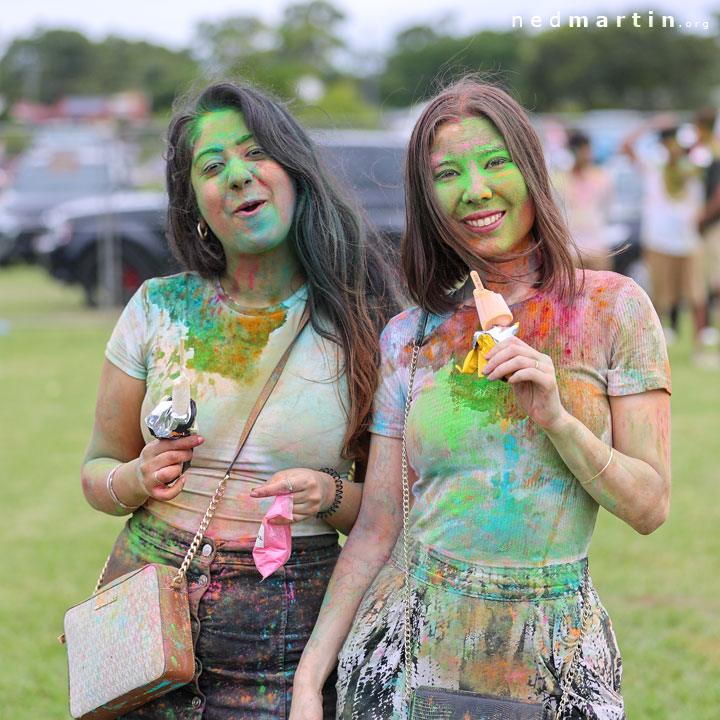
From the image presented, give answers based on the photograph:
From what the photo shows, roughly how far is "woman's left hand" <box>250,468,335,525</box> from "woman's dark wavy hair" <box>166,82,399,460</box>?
0.55ft

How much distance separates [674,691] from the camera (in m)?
3.77

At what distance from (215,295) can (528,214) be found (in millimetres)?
885

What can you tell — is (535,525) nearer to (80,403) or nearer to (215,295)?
(215,295)

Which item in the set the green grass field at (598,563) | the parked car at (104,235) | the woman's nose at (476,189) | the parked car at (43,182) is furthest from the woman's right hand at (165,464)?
the parked car at (43,182)

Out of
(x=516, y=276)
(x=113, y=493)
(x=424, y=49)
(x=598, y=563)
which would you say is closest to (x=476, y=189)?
(x=516, y=276)

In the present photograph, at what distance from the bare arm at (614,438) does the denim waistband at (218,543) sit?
31.2 inches

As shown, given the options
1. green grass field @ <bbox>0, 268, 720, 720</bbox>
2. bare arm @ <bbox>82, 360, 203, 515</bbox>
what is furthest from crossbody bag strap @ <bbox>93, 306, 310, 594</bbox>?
green grass field @ <bbox>0, 268, 720, 720</bbox>

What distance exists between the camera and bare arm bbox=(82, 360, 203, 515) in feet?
7.92

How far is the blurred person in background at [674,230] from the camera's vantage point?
10.6 m

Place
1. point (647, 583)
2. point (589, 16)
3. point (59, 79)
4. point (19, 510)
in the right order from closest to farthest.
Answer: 1. point (589, 16)
2. point (647, 583)
3. point (19, 510)
4. point (59, 79)

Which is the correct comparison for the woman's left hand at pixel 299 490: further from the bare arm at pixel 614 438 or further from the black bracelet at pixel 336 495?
the bare arm at pixel 614 438

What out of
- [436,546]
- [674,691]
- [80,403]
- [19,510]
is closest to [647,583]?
[674,691]

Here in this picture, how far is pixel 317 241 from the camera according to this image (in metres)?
2.55

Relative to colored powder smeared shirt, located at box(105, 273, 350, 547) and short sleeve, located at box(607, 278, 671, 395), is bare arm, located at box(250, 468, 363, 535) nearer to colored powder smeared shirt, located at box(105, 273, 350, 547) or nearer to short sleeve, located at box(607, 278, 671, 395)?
colored powder smeared shirt, located at box(105, 273, 350, 547)
